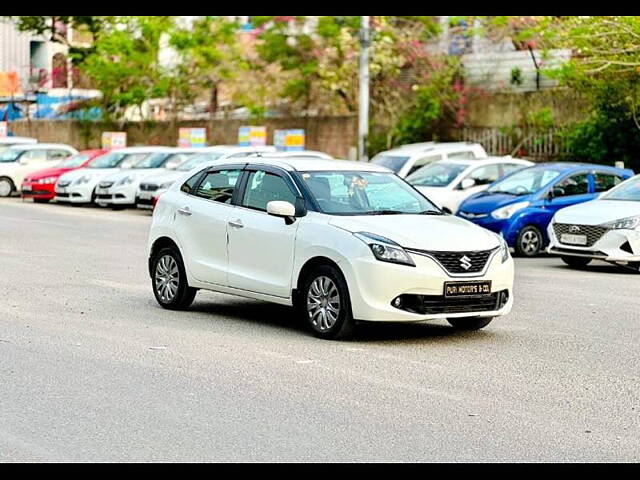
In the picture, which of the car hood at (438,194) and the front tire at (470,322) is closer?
the front tire at (470,322)

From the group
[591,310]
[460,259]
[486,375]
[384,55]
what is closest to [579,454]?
[486,375]

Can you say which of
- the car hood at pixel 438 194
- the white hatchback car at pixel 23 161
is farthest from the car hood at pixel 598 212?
the white hatchback car at pixel 23 161

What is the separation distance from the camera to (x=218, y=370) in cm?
955

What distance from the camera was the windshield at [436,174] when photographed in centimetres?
2447

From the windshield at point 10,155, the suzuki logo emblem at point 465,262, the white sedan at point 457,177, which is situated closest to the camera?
the suzuki logo emblem at point 465,262

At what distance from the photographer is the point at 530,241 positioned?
2092cm

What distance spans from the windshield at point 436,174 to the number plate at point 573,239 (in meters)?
5.90

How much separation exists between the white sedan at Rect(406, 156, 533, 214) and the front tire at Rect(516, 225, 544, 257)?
2625 mm

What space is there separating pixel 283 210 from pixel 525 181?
439 inches

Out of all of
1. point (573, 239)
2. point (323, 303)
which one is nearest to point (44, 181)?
point (573, 239)

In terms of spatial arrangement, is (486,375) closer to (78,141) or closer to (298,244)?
(298,244)

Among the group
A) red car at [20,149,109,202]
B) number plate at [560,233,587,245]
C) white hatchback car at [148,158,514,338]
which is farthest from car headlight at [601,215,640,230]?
red car at [20,149,109,202]

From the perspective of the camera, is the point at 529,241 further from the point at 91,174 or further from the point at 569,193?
the point at 91,174

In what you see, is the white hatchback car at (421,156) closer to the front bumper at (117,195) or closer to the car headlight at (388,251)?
the front bumper at (117,195)
